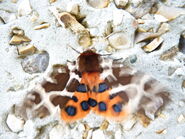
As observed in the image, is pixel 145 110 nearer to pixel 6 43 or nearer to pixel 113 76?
pixel 113 76

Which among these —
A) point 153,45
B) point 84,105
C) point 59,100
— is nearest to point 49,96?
point 59,100

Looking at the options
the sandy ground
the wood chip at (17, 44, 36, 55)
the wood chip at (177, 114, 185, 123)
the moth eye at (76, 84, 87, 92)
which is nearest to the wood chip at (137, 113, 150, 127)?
the sandy ground

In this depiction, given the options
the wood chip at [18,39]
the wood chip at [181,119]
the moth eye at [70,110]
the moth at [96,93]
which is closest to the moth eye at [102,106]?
the moth at [96,93]

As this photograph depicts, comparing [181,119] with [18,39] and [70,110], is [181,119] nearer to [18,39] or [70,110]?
[70,110]

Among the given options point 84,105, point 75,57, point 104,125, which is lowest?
point 104,125

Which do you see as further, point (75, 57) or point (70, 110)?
point (75, 57)

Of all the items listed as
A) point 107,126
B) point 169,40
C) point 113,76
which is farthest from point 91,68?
point 169,40

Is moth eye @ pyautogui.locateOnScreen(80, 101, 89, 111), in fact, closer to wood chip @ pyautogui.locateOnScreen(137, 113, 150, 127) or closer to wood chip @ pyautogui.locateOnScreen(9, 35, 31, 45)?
wood chip @ pyautogui.locateOnScreen(137, 113, 150, 127)
